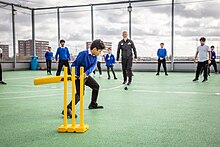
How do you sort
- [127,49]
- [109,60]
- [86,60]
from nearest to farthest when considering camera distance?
[86,60] < [127,49] < [109,60]

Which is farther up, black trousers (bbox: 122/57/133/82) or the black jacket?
the black jacket

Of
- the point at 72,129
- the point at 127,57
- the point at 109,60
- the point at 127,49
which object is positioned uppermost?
the point at 127,49

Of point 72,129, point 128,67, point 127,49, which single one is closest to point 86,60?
point 72,129

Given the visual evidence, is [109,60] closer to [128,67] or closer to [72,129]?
[128,67]

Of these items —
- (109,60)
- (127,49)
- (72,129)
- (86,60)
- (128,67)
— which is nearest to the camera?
(72,129)

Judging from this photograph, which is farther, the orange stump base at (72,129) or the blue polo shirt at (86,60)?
the blue polo shirt at (86,60)

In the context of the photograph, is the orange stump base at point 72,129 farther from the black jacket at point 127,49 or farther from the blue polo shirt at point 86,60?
the black jacket at point 127,49

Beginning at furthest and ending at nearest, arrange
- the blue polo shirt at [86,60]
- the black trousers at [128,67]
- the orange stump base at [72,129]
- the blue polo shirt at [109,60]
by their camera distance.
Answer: the blue polo shirt at [109,60]
the black trousers at [128,67]
the blue polo shirt at [86,60]
the orange stump base at [72,129]

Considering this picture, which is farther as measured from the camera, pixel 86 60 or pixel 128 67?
pixel 128 67

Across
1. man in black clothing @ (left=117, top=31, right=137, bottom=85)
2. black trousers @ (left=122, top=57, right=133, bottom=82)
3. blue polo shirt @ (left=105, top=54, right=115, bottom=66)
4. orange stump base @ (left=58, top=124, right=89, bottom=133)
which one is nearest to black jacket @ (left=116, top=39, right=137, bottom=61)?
man in black clothing @ (left=117, top=31, right=137, bottom=85)

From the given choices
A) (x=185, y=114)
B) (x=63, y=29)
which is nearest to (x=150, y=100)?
(x=185, y=114)

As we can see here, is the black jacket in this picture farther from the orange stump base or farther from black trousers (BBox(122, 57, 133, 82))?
the orange stump base

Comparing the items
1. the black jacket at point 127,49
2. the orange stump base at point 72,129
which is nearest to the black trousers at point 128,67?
the black jacket at point 127,49

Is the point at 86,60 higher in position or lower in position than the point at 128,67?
higher
